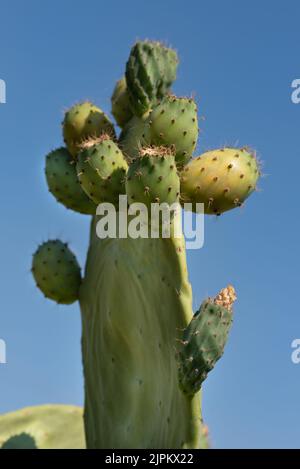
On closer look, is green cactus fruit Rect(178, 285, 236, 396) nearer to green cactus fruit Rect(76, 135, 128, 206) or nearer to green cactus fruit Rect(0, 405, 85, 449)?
green cactus fruit Rect(76, 135, 128, 206)

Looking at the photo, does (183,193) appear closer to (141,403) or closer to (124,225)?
(124,225)

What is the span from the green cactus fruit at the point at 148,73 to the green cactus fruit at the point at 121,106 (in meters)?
0.29

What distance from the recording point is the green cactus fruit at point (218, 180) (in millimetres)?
6520

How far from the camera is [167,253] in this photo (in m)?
6.56

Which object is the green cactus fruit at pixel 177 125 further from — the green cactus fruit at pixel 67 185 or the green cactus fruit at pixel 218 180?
the green cactus fruit at pixel 67 185

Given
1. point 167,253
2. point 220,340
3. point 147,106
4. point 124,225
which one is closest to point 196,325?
point 220,340

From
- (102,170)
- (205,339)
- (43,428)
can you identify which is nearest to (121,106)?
(102,170)

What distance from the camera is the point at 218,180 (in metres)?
6.51

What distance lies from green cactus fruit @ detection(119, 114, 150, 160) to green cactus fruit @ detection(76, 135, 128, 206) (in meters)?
0.20

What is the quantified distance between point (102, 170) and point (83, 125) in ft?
3.32

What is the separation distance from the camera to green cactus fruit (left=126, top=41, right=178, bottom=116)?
7355mm

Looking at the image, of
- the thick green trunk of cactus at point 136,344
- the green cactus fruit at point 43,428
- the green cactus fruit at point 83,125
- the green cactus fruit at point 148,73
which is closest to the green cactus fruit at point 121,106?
the green cactus fruit at point 83,125

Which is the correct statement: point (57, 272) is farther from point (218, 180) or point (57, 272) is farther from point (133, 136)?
point (218, 180)

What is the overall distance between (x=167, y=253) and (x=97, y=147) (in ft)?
2.92
